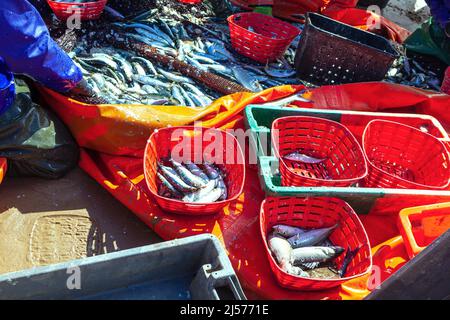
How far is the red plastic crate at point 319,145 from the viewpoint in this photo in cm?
365

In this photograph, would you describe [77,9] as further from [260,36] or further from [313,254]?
[313,254]

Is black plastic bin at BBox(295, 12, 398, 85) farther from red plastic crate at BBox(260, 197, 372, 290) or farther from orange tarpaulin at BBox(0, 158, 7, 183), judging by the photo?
orange tarpaulin at BBox(0, 158, 7, 183)

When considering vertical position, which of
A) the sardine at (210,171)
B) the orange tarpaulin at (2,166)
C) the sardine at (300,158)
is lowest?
the orange tarpaulin at (2,166)

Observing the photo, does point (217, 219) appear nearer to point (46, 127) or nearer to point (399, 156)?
point (46, 127)

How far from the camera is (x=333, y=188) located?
311 cm

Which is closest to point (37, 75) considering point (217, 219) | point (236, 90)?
point (217, 219)

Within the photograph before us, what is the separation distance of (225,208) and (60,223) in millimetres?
1280

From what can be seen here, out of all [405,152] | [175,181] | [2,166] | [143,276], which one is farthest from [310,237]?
[2,166]

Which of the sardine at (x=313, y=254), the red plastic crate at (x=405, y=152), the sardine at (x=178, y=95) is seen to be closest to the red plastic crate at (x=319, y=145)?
the red plastic crate at (x=405, y=152)

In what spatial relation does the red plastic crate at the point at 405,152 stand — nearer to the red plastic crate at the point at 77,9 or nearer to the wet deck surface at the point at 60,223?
the wet deck surface at the point at 60,223

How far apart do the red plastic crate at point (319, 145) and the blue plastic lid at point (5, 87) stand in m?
2.04

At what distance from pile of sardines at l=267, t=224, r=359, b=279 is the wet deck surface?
949 mm
